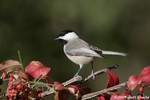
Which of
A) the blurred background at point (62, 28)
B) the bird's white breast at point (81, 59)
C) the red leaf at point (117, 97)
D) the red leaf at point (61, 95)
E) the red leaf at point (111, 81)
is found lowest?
the red leaf at point (117, 97)

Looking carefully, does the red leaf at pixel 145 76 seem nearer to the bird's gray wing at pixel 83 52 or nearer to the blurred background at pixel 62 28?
the bird's gray wing at pixel 83 52

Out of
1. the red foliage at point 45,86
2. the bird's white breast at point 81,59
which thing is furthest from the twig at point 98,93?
the bird's white breast at point 81,59

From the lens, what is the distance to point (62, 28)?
5.64 m

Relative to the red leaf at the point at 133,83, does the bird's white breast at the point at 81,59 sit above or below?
above

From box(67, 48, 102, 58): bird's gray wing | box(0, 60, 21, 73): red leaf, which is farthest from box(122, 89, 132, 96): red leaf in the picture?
box(67, 48, 102, 58): bird's gray wing

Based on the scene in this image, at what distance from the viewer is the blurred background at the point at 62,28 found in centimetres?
534

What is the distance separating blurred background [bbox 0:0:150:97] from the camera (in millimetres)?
5344

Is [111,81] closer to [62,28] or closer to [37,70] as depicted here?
[37,70]

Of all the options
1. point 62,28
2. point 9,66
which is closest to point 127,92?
point 9,66

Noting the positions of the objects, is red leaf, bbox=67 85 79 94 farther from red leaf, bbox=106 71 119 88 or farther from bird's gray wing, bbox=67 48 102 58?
bird's gray wing, bbox=67 48 102 58

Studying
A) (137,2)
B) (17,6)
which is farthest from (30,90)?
(137,2)

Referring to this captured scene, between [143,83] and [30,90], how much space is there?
282 millimetres

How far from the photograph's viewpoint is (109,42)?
553 cm

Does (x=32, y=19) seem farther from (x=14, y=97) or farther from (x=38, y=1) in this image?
(x=14, y=97)
